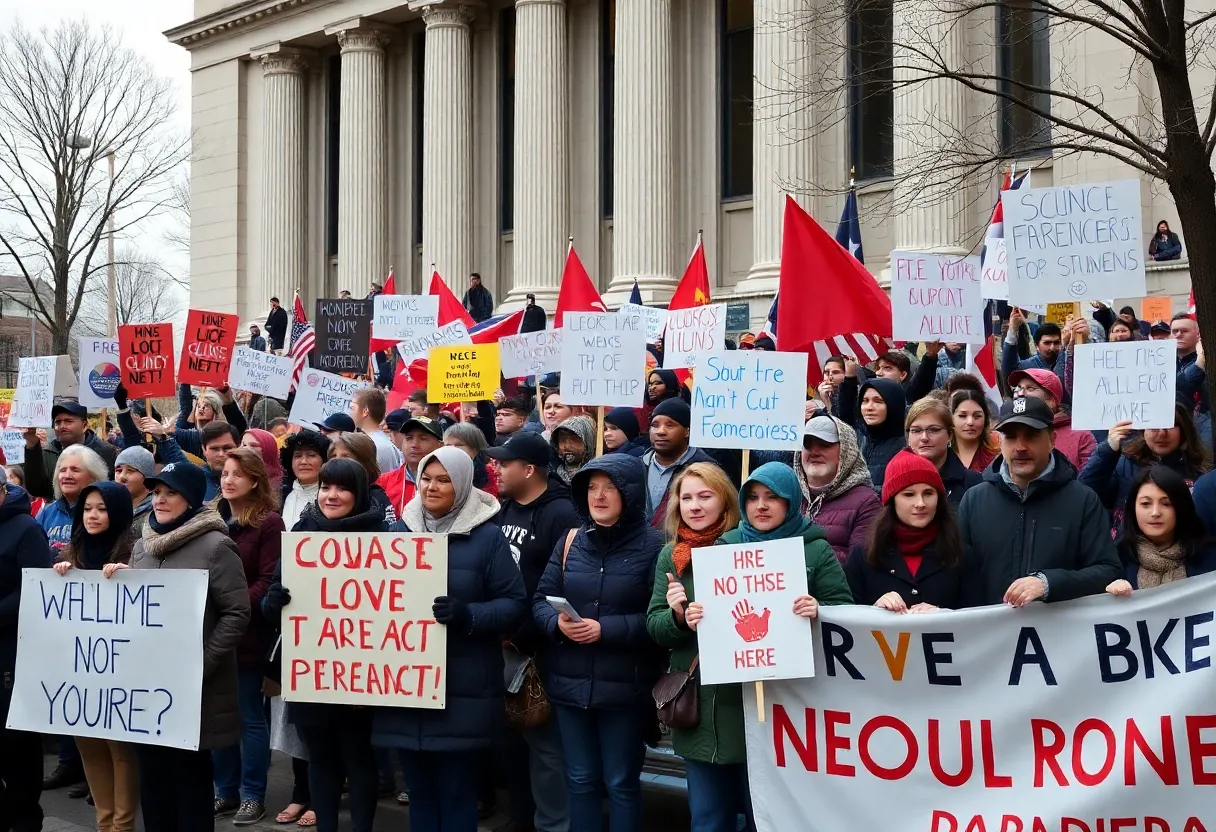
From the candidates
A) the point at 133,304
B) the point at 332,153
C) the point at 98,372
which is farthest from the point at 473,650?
the point at 133,304

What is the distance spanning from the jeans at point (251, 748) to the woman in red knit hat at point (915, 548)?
3.61 metres

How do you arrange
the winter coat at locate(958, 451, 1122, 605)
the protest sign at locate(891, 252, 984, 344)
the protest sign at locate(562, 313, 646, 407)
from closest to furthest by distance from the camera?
the winter coat at locate(958, 451, 1122, 605) < the protest sign at locate(562, 313, 646, 407) < the protest sign at locate(891, 252, 984, 344)

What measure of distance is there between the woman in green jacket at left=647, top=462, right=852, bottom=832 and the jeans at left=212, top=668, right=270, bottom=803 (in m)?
2.78

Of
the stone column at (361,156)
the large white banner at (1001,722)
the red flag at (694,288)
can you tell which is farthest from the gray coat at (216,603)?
the stone column at (361,156)

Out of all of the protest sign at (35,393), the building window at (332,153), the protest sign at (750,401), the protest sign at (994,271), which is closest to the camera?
the protest sign at (750,401)

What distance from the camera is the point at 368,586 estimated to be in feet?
21.2

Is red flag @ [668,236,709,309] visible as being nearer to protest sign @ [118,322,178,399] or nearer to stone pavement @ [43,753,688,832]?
protest sign @ [118,322,178,399]

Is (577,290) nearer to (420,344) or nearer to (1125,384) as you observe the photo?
(420,344)

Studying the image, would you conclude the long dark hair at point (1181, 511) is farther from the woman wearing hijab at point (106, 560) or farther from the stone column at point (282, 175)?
the stone column at point (282, 175)

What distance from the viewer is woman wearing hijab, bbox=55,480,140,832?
22.9 feet

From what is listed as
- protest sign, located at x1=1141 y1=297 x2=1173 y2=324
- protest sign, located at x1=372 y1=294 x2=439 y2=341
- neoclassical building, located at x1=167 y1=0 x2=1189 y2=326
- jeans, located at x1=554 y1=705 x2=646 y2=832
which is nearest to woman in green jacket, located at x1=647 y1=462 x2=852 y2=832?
jeans, located at x1=554 y1=705 x2=646 y2=832

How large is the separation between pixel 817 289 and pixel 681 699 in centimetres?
491

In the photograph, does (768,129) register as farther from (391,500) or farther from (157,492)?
(157,492)

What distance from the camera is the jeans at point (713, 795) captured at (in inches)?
237
